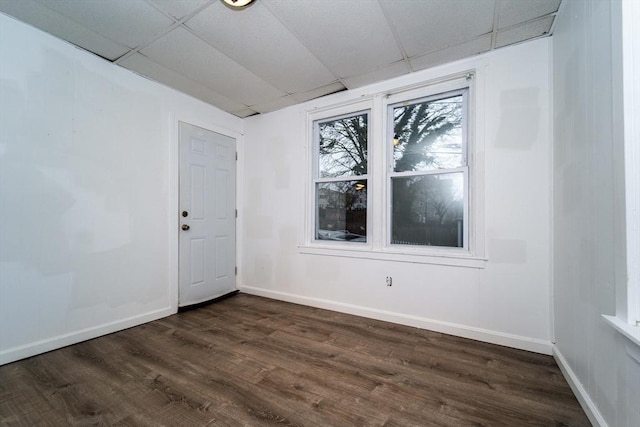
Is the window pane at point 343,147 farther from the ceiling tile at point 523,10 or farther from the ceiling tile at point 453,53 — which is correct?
the ceiling tile at point 523,10

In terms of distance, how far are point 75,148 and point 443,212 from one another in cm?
348

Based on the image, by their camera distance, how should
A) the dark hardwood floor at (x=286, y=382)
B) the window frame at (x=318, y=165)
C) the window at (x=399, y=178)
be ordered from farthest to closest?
the window frame at (x=318, y=165)
the window at (x=399, y=178)
the dark hardwood floor at (x=286, y=382)

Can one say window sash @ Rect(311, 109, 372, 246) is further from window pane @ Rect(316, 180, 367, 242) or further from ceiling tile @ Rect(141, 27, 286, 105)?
ceiling tile @ Rect(141, 27, 286, 105)

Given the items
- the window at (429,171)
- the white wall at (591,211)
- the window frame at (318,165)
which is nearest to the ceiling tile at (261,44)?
the window frame at (318,165)

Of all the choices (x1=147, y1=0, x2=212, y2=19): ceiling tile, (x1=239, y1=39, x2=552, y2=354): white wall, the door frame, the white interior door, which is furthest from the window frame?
(x1=147, y1=0, x2=212, y2=19): ceiling tile

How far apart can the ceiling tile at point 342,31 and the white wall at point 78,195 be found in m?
1.83

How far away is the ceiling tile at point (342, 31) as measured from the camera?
6.10 ft

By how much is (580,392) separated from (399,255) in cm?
151

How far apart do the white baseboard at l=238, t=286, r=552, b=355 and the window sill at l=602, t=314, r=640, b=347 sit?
3.80 ft

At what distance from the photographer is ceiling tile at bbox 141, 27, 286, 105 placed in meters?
2.24

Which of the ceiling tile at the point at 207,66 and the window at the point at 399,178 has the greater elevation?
the ceiling tile at the point at 207,66

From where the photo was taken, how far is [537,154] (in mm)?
2117

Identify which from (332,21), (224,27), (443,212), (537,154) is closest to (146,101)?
(224,27)

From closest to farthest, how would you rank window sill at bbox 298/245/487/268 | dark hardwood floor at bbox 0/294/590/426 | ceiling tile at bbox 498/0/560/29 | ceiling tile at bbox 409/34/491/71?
1. dark hardwood floor at bbox 0/294/590/426
2. ceiling tile at bbox 498/0/560/29
3. ceiling tile at bbox 409/34/491/71
4. window sill at bbox 298/245/487/268
